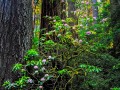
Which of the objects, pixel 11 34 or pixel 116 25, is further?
pixel 116 25

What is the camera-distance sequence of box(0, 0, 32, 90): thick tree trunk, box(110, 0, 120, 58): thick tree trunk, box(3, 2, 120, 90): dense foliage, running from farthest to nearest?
1. box(110, 0, 120, 58): thick tree trunk
2. box(0, 0, 32, 90): thick tree trunk
3. box(3, 2, 120, 90): dense foliage

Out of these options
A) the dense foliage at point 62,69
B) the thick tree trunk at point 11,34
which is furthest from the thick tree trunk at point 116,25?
the thick tree trunk at point 11,34

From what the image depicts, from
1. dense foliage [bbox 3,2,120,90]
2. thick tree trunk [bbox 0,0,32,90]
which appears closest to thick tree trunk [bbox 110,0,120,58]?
dense foliage [bbox 3,2,120,90]

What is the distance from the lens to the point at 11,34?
4.47 m

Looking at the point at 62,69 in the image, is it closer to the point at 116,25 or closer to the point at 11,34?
the point at 11,34

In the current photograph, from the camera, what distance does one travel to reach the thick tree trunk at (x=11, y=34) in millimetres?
4453

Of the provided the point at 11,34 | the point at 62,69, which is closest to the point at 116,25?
the point at 62,69

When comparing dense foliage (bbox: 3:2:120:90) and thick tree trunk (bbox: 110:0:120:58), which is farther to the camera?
thick tree trunk (bbox: 110:0:120:58)

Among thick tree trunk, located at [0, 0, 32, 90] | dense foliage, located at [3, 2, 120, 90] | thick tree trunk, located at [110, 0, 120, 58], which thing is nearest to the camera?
dense foliage, located at [3, 2, 120, 90]

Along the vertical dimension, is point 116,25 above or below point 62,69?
above

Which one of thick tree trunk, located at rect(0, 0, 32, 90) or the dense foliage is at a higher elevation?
thick tree trunk, located at rect(0, 0, 32, 90)

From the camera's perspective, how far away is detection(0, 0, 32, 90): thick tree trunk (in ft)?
14.6

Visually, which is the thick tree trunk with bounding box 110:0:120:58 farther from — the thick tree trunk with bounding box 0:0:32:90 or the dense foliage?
the thick tree trunk with bounding box 0:0:32:90

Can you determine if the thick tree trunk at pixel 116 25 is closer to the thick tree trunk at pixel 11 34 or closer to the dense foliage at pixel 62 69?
the dense foliage at pixel 62 69
